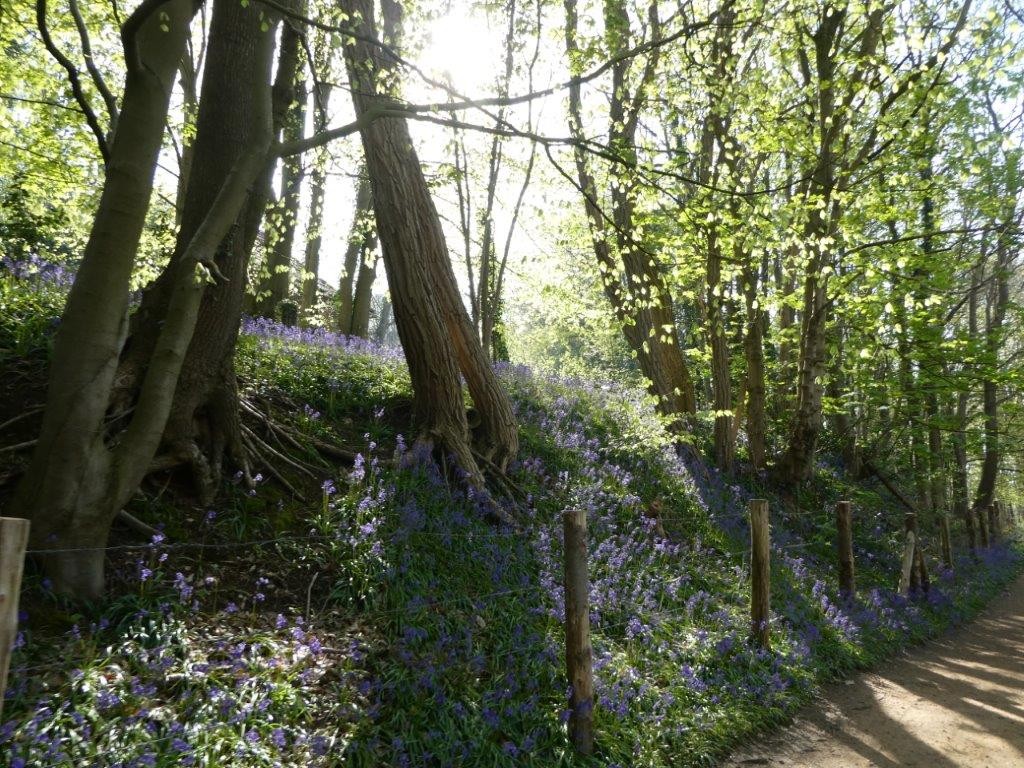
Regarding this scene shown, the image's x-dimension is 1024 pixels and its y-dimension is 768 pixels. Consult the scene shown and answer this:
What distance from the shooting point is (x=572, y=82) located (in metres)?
4.18

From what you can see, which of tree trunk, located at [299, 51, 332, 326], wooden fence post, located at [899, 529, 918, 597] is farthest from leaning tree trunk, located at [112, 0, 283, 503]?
wooden fence post, located at [899, 529, 918, 597]

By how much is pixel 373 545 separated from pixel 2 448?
2.68 metres

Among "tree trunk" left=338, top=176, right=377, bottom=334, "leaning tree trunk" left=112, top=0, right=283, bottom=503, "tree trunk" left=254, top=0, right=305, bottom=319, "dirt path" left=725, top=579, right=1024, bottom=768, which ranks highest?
"tree trunk" left=338, top=176, right=377, bottom=334

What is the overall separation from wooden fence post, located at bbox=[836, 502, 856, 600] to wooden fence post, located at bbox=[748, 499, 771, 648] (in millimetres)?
2789

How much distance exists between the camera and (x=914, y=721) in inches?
230

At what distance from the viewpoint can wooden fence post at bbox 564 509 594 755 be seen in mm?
4328

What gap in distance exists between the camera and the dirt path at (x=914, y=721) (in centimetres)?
504

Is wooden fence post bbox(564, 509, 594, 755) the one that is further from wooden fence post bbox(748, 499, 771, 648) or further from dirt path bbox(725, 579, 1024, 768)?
wooden fence post bbox(748, 499, 771, 648)

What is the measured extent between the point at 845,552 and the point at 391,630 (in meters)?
6.76

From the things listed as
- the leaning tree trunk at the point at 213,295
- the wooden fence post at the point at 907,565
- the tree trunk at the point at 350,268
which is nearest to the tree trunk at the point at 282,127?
the leaning tree trunk at the point at 213,295

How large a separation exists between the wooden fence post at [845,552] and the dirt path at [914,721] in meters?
0.97

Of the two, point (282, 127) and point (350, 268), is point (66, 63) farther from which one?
point (350, 268)

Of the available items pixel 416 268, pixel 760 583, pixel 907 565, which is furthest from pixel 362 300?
pixel 907 565

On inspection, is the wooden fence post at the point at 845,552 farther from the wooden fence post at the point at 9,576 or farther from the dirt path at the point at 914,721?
the wooden fence post at the point at 9,576
